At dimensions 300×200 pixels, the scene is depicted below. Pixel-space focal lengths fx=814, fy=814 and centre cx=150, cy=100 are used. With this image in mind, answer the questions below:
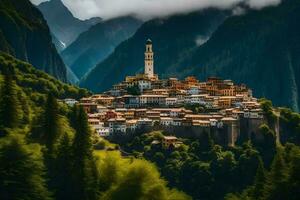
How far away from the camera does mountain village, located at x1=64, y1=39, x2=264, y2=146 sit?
402 ft

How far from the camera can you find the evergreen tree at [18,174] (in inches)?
1913

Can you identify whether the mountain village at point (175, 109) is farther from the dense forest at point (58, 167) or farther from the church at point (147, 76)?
the dense forest at point (58, 167)

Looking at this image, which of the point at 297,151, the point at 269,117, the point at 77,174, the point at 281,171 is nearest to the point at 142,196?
the point at 77,174

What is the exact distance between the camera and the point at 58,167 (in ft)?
212

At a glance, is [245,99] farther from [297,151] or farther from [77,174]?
[77,174]

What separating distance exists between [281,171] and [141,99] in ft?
252

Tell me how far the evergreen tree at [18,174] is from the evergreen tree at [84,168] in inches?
402

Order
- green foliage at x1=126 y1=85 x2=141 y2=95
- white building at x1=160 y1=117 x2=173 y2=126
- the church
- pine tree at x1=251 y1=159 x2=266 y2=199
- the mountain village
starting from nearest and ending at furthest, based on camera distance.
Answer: pine tree at x1=251 y1=159 x2=266 y2=199
the mountain village
white building at x1=160 y1=117 x2=173 y2=126
green foliage at x1=126 y1=85 x2=141 y2=95
the church

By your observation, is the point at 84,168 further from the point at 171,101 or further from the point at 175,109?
the point at 171,101

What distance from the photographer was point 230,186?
381 ft

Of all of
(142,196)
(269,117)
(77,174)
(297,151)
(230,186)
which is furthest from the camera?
(269,117)

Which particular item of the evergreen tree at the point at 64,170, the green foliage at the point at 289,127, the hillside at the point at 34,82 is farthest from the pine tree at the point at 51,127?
the green foliage at the point at 289,127

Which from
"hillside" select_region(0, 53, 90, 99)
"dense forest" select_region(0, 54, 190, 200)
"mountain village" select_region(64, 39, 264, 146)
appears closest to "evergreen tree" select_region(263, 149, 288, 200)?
"dense forest" select_region(0, 54, 190, 200)

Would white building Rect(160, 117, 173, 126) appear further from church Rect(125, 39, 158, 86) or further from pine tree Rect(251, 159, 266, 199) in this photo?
pine tree Rect(251, 159, 266, 199)
